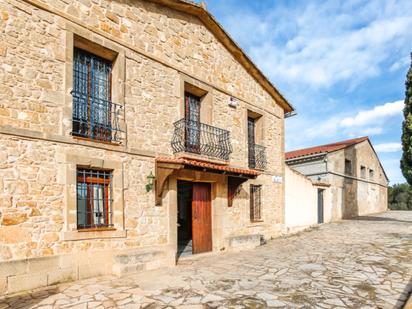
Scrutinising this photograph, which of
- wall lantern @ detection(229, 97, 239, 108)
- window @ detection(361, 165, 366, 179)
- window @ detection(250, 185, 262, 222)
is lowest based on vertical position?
window @ detection(250, 185, 262, 222)

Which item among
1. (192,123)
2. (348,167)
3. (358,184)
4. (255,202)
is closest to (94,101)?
(192,123)

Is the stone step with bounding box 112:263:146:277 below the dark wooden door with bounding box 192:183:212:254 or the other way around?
below

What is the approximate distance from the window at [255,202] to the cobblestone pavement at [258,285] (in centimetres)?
237

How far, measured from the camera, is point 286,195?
13.0 m

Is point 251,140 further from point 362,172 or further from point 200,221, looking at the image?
point 362,172

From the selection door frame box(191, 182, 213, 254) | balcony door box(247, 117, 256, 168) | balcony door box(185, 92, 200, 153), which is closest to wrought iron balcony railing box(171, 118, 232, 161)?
balcony door box(185, 92, 200, 153)

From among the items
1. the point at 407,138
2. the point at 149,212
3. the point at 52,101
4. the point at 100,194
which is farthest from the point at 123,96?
the point at 407,138

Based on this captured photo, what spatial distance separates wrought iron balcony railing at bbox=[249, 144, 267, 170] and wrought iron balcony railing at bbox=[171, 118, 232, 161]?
1664mm

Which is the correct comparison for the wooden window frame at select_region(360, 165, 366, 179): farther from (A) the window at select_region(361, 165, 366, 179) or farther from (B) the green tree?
(B) the green tree

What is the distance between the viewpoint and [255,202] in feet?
37.3

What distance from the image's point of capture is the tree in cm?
1418

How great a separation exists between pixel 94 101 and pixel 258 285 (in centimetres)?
532

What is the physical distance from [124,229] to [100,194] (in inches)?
38.8

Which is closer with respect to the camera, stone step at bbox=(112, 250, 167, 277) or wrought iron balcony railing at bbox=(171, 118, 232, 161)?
stone step at bbox=(112, 250, 167, 277)
